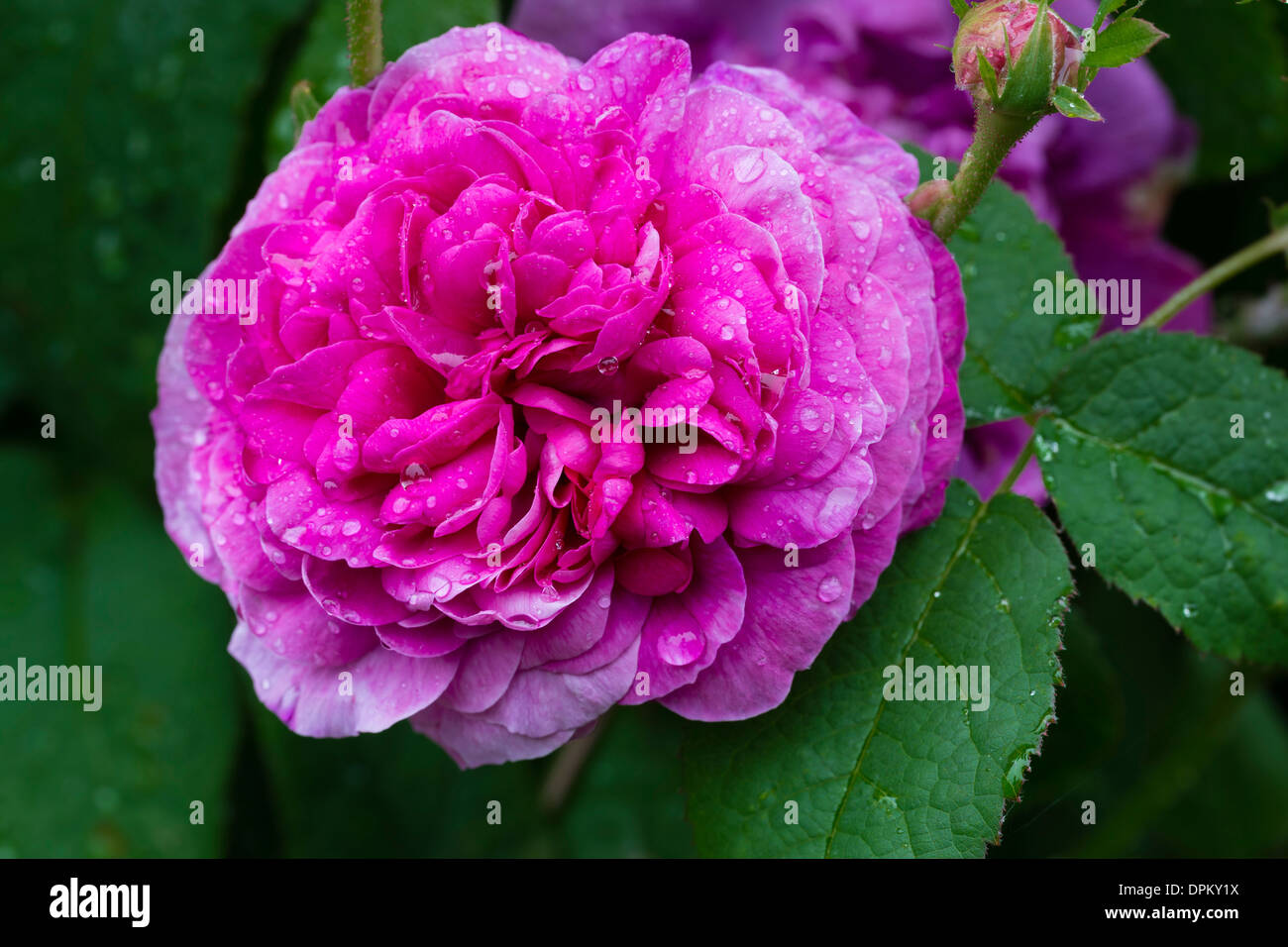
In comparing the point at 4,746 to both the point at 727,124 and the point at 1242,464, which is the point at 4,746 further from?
the point at 1242,464

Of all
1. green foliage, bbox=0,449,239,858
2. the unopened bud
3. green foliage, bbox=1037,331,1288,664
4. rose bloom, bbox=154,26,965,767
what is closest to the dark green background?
green foliage, bbox=0,449,239,858

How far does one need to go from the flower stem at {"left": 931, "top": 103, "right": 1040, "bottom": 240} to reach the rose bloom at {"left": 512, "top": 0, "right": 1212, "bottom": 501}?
7.6 inches

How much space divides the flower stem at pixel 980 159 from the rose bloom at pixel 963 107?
193 millimetres

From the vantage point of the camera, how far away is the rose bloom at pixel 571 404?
61 cm

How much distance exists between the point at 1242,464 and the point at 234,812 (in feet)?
3.08

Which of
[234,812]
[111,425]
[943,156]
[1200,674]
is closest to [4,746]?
[234,812]

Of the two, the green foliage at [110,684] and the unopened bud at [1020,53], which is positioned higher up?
the unopened bud at [1020,53]

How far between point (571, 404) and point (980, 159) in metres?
0.27

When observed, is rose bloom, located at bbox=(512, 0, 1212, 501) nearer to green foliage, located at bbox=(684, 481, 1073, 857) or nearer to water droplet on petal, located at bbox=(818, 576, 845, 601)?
green foliage, located at bbox=(684, 481, 1073, 857)

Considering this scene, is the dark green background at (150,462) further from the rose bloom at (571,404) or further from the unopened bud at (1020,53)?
the unopened bud at (1020,53)

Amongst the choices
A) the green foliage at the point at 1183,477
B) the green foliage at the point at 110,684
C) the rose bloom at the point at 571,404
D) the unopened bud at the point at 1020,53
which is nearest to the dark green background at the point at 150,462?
the green foliage at the point at 110,684

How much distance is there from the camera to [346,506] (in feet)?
2.08

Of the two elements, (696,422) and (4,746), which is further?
(4,746)

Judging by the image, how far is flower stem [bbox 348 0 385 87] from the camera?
72 cm
